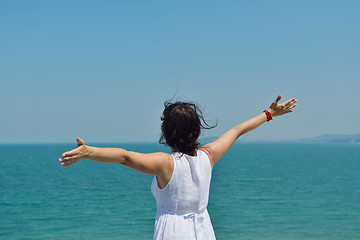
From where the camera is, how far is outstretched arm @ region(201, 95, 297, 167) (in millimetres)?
3037

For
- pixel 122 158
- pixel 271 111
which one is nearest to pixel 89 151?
pixel 122 158

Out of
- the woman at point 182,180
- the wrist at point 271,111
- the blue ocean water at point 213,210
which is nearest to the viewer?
the woman at point 182,180

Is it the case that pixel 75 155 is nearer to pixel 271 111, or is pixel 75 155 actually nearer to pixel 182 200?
pixel 182 200

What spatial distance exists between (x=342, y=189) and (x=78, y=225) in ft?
83.9

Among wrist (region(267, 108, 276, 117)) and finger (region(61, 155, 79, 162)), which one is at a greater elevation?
wrist (region(267, 108, 276, 117))

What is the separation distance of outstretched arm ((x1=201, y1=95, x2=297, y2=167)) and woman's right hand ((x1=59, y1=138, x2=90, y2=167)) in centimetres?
92

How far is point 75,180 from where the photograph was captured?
168 ft

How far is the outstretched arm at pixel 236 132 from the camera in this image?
3037 millimetres


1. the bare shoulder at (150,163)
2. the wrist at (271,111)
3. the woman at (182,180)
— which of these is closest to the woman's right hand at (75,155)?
the bare shoulder at (150,163)

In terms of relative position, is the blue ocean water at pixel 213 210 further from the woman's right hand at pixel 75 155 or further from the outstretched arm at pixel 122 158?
the woman's right hand at pixel 75 155

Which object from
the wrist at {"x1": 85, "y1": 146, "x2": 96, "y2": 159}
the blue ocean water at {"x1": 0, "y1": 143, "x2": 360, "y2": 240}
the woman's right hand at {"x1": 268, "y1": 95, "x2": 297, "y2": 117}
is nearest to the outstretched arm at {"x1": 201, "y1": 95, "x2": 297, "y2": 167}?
the woman's right hand at {"x1": 268, "y1": 95, "x2": 297, "y2": 117}

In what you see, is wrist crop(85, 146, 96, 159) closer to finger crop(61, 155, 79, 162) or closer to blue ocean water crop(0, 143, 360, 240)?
finger crop(61, 155, 79, 162)

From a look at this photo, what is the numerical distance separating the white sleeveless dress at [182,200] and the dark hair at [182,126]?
0.07 metres

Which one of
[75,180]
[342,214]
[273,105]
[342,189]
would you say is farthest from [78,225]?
[75,180]
